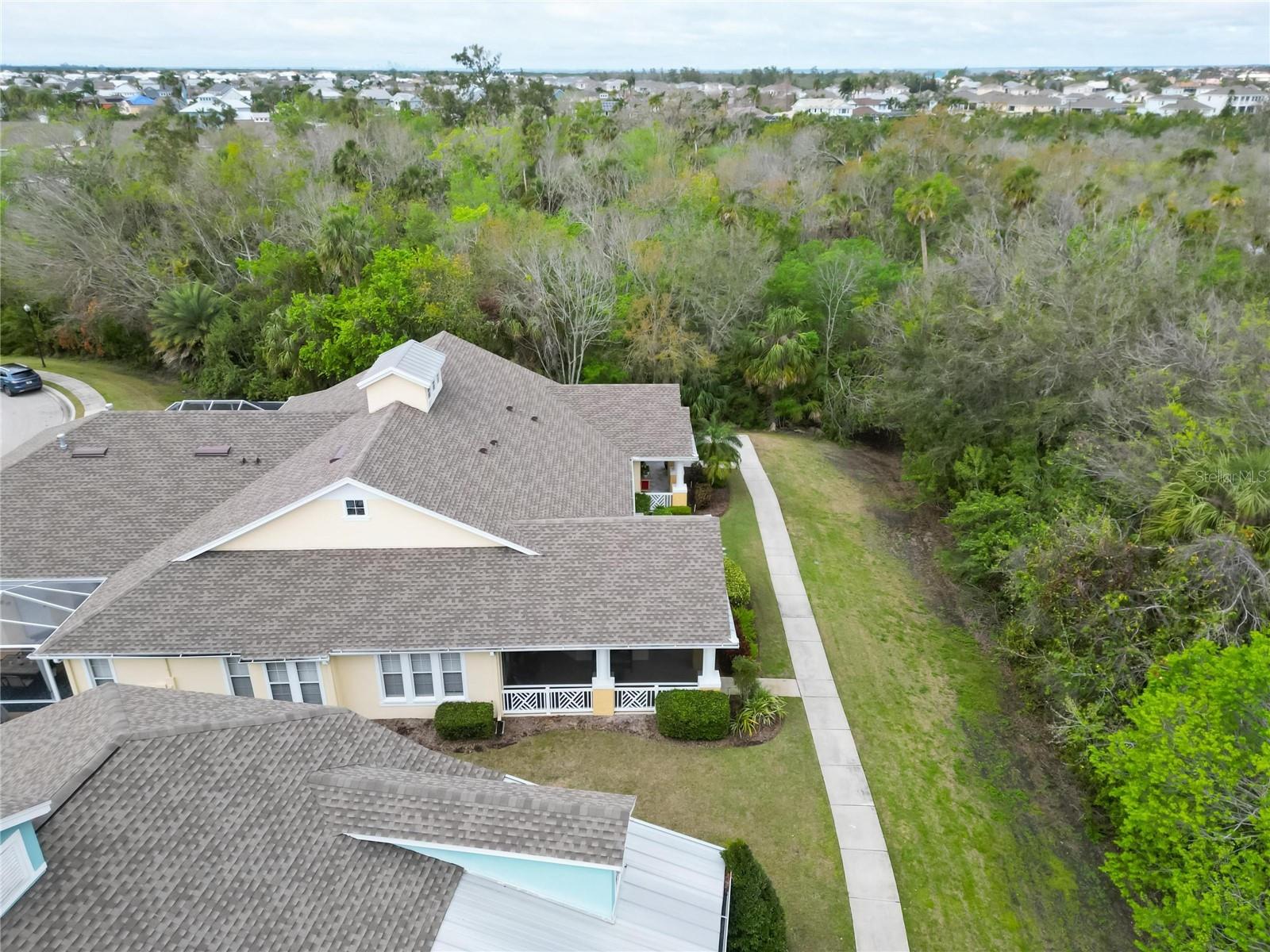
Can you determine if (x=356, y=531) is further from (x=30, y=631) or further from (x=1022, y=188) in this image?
(x=1022, y=188)

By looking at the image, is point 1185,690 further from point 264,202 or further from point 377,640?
point 264,202

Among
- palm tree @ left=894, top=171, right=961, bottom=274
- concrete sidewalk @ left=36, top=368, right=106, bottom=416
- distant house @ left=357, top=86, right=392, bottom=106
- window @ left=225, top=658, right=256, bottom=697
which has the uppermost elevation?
distant house @ left=357, top=86, right=392, bottom=106

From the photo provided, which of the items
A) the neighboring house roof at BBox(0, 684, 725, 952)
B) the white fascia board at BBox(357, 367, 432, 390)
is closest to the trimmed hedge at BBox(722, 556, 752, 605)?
the neighboring house roof at BBox(0, 684, 725, 952)

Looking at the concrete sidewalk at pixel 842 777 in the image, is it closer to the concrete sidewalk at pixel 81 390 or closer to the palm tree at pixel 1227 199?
the concrete sidewalk at pixel 81 390

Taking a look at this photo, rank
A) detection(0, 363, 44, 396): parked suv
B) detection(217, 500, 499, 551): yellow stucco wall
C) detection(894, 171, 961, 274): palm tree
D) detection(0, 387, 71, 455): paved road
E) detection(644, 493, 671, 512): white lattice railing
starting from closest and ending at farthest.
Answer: detection(217, 500, 499, 551): yellow stucco wall → detection(644, 493, 671, 512): white lattice railing → detection(0, 387, 71, 455): paved road → detection(0, 363, 44, 396): parked suv → detection(894, 171, 961, 274): palm tree

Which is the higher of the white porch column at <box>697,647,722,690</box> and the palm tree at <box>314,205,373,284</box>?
the palm tree at <box>314,205,373,284</box>

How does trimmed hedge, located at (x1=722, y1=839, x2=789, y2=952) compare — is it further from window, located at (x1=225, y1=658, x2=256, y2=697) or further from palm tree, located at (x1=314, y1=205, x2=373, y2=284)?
palm tree, located at (x1=314, y1=205, x2=373, y2=284)

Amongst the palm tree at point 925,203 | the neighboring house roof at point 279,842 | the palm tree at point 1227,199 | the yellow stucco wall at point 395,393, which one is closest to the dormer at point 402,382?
the yellow stucco wall at point 395,393

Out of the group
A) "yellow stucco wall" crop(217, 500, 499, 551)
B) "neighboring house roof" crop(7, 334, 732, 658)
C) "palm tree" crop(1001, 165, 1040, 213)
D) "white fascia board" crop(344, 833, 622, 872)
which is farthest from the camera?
"palm tree" crop(1001, 165, 1040, 213)
